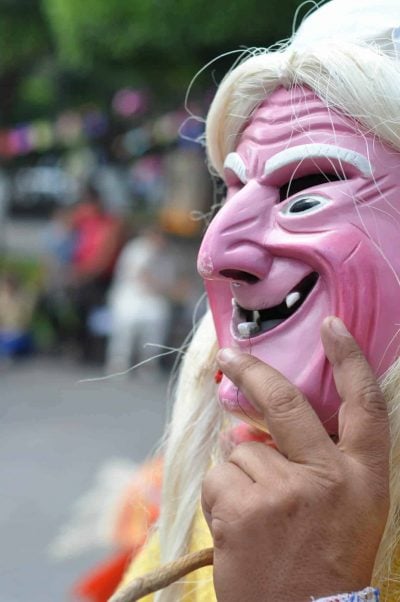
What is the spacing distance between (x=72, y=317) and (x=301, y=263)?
252 inches

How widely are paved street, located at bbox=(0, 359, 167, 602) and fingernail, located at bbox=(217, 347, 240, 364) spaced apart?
2.67 metres

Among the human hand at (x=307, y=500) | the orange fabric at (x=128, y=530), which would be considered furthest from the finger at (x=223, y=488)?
the orange fabric at (x=128, y=530)

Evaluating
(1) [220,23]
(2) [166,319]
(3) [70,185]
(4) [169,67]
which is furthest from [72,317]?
(3) [70,185]

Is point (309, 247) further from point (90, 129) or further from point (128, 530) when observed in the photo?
point (90, 129)

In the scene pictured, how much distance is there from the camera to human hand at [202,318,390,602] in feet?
3.04

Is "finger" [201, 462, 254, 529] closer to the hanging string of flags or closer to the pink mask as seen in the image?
the pink mask

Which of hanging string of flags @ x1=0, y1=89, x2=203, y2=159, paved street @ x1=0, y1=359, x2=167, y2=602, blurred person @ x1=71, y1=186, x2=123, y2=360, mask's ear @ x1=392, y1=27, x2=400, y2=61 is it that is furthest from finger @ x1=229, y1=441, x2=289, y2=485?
hanging string of flags @ x1=0, y1=89, x2=203, y2=159

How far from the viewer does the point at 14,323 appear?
728 centimetres

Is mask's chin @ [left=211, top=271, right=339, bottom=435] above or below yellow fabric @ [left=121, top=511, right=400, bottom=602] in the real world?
above

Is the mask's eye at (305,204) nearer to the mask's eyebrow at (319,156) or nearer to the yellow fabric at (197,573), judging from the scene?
the mask's eyebrow at (319,156)

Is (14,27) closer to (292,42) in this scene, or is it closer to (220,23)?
(220,23)

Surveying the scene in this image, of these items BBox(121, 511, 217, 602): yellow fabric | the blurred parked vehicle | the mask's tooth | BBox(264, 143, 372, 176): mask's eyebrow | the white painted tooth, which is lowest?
the blurred parked vehicle

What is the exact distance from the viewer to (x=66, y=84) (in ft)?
39.9

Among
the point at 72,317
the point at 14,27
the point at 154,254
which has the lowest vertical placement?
the point at 72,317
